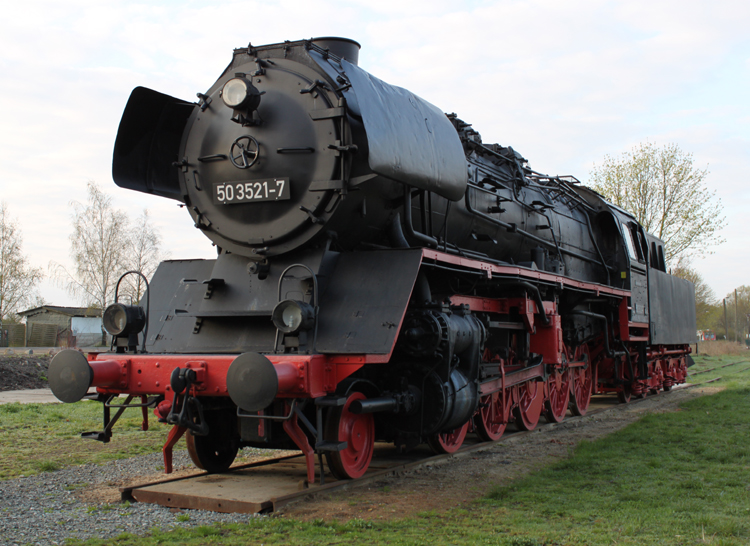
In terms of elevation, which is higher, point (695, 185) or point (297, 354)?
point (695, 185)

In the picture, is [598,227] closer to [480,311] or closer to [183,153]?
[480,311]

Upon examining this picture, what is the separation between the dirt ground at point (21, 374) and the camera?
15.0m

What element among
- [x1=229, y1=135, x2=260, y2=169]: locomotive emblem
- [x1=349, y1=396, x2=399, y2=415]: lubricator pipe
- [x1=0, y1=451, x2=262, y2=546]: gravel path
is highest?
[x1=229, y1=135, x2=260, y2=169]: locomotive emblem

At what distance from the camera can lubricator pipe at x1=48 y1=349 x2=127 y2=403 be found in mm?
4914

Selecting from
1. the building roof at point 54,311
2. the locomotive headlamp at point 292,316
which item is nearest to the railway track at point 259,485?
the locomotive headlamp at point 292,316

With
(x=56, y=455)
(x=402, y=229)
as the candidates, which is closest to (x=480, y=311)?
(x=402, y=229)

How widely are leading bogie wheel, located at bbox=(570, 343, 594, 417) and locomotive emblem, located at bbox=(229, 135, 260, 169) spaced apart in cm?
637

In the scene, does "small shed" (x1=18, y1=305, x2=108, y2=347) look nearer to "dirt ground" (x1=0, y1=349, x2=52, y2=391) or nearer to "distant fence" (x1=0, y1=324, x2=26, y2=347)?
"distant fence" (x1=0, y1=324, x2=26, y2=347)

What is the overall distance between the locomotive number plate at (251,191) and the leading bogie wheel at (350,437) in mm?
1711

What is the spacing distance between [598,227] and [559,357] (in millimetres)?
4260

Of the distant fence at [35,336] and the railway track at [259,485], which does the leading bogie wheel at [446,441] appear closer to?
the railway track at [259,485]

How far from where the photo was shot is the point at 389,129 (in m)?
5.14

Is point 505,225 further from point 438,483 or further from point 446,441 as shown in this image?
point 438,483

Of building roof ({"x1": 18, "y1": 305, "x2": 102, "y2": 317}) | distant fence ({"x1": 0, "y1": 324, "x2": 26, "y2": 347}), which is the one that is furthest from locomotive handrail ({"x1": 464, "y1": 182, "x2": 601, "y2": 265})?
building roof ({"x1": 18, "y1": 305, "x2": 102, "y2": 317})
